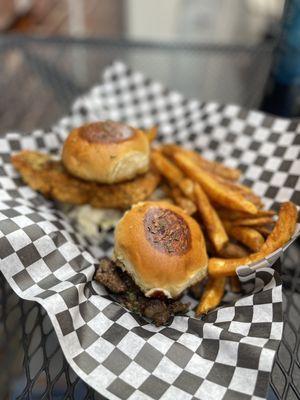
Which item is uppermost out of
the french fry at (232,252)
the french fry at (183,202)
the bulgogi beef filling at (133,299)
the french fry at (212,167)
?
the french fry at (212,167)

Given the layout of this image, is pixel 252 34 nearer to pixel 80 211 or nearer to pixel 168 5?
pixel 168 5

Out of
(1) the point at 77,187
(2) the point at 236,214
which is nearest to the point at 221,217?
(2) the point at 236,214

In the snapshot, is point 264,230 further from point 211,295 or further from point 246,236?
point 211,295

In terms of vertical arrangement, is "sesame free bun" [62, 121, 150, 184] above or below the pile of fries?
above

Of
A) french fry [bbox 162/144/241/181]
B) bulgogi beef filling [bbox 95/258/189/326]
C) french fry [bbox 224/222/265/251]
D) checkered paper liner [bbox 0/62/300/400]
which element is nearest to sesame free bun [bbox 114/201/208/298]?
bulgogi beef filling [bbox 95/258/189/326]

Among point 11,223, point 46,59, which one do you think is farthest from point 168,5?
point 11,223

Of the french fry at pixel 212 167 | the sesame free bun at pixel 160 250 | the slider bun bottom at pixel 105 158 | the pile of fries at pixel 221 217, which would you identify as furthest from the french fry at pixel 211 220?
the slider bun bottom at pixel 105 158

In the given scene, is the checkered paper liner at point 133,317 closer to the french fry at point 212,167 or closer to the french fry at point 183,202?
the french fry at point 212,167

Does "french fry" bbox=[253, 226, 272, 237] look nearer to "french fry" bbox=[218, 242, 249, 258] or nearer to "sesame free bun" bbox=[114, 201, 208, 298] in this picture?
"french fry" bbox=[218, 242, 249, 258]

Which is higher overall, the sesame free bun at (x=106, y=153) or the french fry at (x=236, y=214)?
the sesame free bun at (x=106, y=153)
